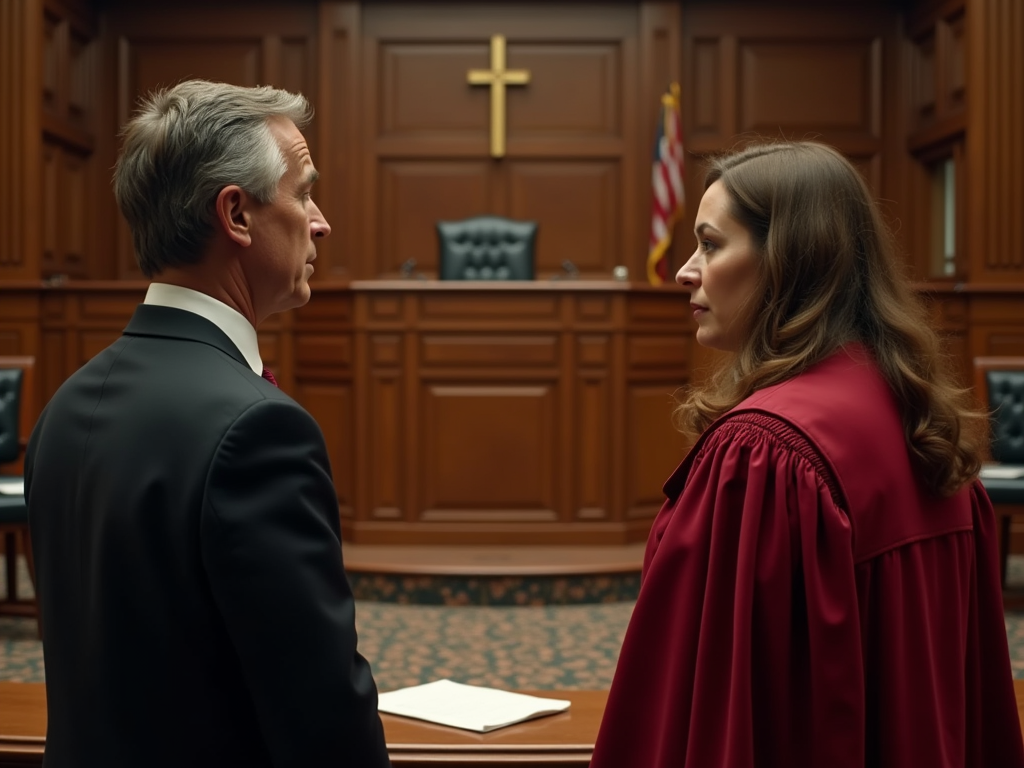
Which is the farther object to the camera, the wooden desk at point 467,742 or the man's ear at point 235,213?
the wooden desk at point 467,742

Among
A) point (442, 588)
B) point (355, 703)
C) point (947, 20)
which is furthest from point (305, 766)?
point (947, 20)

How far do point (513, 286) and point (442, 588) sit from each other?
1614 millimetres

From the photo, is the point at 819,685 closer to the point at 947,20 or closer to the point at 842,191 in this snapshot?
the point at 842,191

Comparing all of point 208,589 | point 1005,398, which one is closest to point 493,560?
point 1005,398

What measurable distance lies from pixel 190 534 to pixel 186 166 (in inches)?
16.9

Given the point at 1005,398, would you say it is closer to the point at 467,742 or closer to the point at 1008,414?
the point at 1008,414

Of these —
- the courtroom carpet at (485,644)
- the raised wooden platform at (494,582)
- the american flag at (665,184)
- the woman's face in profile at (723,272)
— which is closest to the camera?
the woman's face in profile at (723,272)

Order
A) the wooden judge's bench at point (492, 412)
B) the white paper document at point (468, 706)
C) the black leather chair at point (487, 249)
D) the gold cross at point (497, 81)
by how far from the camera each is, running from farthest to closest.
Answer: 1. the gold cross at point (497, 81)
2. the black leather chair at point (487, 249)
3. the wooden judge's bench at point (492, 412)
4. the white paper document at point (468, 706)

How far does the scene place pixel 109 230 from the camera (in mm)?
8523

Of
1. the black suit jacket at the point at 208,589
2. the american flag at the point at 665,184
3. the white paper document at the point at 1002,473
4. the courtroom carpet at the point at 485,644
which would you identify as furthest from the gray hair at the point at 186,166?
the american flag at the point at 665,184

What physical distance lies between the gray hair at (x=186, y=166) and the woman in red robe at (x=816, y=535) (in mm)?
612

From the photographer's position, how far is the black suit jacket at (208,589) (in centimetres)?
115

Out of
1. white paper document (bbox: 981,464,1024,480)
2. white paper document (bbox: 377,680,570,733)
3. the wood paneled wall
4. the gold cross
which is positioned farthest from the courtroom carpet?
the gold cross

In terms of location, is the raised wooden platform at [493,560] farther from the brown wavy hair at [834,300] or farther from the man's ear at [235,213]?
the man's ear at [235,213]
